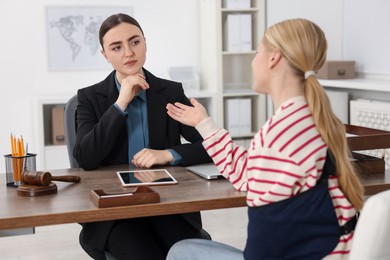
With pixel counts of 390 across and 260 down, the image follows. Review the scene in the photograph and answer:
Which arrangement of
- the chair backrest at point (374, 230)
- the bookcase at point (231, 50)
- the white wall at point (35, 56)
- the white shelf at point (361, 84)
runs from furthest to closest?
the bookcase at point (231, 50) → the white wall at point (35, 56) → the white shelf at point (361, 84) → the chair backrest at point (374, 230)

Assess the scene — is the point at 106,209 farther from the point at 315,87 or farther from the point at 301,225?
the point at 315,87

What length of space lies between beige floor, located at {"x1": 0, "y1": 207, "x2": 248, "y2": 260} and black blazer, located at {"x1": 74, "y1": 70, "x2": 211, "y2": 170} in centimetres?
151

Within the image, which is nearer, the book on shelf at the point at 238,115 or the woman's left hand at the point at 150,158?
the woman's left hand at the point at 150,158

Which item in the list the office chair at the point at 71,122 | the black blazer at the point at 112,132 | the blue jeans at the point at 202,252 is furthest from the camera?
the office chair at the point at 71,122

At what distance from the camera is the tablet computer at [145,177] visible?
1968 mm

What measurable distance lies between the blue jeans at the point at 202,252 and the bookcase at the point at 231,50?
11.6 feet

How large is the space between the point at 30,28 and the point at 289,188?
4.13m

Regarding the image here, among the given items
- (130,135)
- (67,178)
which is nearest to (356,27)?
(130,135)

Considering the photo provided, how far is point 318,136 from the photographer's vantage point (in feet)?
5.10

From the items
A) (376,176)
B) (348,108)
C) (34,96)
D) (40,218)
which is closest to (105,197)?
(40,218)

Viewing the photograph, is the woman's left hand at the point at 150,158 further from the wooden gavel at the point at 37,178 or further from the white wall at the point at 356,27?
the white wall at the point at 356,27

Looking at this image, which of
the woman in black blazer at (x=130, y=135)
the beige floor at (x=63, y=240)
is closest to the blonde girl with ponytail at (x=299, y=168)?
the woman in black blazer at (x=130, y=135)

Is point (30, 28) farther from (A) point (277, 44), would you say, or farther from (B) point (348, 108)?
(A) point (277, 44)

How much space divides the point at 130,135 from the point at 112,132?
14 centimetres
